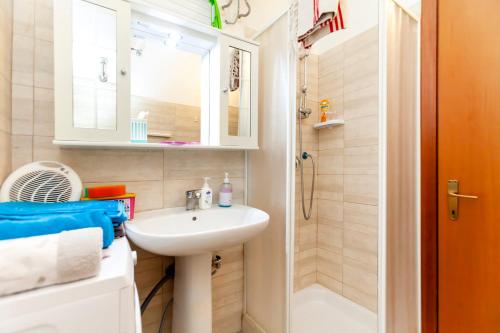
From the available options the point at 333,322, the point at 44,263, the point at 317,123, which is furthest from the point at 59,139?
the point at 333,322

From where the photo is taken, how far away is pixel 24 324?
1.11 ft

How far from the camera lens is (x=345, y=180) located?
5.52 feet

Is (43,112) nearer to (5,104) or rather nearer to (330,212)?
(5,104)

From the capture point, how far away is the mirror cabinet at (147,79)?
2.93 feet

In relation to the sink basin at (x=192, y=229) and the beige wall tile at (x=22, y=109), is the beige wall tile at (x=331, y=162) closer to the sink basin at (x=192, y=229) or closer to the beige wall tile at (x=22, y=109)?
the sink basin at (x=192, y=229)

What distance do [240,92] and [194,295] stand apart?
1092mm

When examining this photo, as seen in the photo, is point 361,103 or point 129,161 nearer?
point 129,161

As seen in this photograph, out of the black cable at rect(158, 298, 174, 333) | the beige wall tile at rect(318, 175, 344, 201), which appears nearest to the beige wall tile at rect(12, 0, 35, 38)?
the black cable at rect(158, 298, 174, 333)

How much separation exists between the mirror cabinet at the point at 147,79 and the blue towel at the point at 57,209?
0.26 metres

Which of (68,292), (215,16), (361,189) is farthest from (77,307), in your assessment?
(361,189)

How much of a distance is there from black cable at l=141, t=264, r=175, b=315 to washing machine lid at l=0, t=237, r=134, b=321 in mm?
746

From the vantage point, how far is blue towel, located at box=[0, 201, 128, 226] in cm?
58

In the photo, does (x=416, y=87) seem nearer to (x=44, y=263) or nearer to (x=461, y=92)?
(x=461, y=92)

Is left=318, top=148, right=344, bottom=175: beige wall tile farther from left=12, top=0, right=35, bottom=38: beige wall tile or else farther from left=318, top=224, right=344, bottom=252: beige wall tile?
left=12, top=0, right=35, bottom=38: beige wall tile
